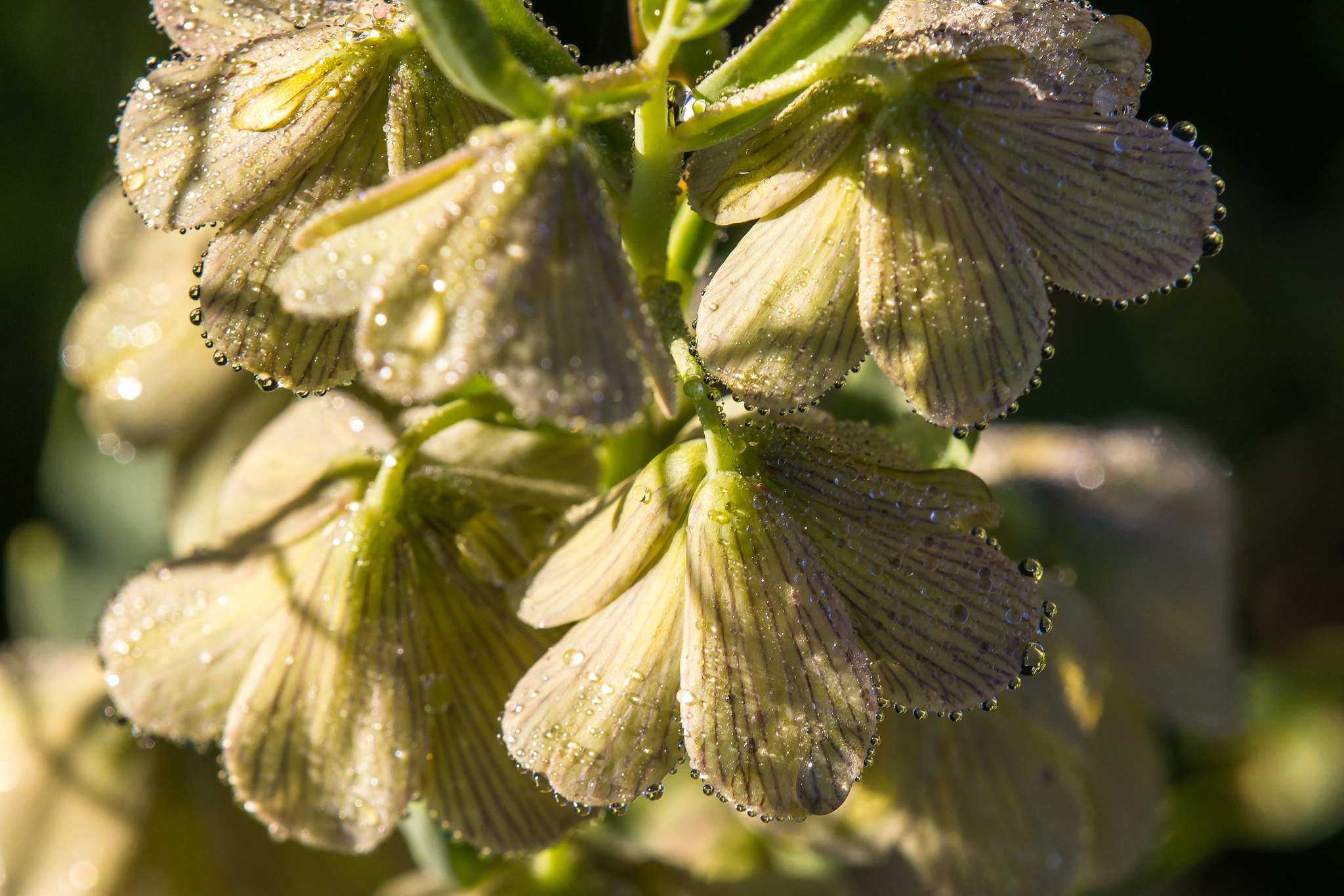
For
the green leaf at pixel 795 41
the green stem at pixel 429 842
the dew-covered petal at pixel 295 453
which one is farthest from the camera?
the green stem at pixel 429 842

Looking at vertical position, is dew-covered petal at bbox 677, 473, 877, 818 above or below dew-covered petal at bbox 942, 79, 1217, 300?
below

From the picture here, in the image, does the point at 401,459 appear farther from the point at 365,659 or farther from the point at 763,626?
the point at 763,626

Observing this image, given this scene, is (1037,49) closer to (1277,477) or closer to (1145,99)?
(1145,99)

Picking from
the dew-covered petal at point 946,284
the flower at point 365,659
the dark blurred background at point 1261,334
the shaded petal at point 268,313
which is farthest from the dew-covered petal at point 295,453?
the dark blurred background at point 1261,334

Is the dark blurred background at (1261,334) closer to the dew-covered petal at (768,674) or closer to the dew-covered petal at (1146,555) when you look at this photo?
the dew-covered petal at (1146,555)

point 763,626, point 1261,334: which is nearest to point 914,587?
point 763,626

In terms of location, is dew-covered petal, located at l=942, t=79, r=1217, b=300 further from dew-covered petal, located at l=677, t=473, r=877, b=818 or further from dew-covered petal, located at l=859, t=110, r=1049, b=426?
dew-covered petal, located at l=677, t=473, r=877, b=818

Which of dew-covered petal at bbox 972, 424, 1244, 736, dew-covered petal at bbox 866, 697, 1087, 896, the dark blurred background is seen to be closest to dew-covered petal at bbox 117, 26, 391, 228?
dew-covered petal at bbox 866, 697, 1087, 896
